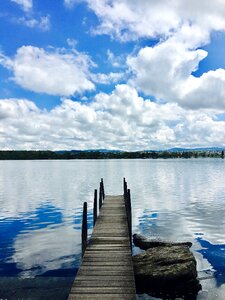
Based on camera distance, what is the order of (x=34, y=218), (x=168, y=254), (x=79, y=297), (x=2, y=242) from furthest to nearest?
(x=34, y=218), (x=2, y=242), (x=168, y=254), (x=79, y=297)

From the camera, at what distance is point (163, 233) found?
26750mm

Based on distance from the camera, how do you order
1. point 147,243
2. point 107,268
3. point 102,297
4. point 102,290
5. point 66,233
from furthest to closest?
point 66,233 < point 147,243 < point 107,268 < point 102,290 < point 102,297

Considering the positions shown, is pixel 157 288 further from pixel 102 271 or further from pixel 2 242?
pixel 2 242

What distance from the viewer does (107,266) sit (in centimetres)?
1285

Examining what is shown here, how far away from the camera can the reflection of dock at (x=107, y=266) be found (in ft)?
34.3

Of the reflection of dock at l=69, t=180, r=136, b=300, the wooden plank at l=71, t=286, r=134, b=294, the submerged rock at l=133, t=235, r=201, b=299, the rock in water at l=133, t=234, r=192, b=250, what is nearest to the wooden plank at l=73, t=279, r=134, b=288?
the reflection of dock at l=69, t=180, r=136, b=300

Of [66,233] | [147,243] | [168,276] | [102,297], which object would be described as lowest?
[66,233]

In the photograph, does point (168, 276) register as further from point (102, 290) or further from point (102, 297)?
point (102, 297)

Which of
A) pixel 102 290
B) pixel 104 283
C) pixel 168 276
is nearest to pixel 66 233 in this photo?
pixel 168 276

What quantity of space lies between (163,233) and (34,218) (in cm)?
1450

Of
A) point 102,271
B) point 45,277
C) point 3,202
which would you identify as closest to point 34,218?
point 3,202

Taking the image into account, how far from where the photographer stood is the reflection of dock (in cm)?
1047

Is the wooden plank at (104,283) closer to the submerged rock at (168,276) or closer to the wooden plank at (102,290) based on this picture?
the wooden plank at (102,290)

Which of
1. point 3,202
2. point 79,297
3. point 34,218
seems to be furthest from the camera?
point 3,202
